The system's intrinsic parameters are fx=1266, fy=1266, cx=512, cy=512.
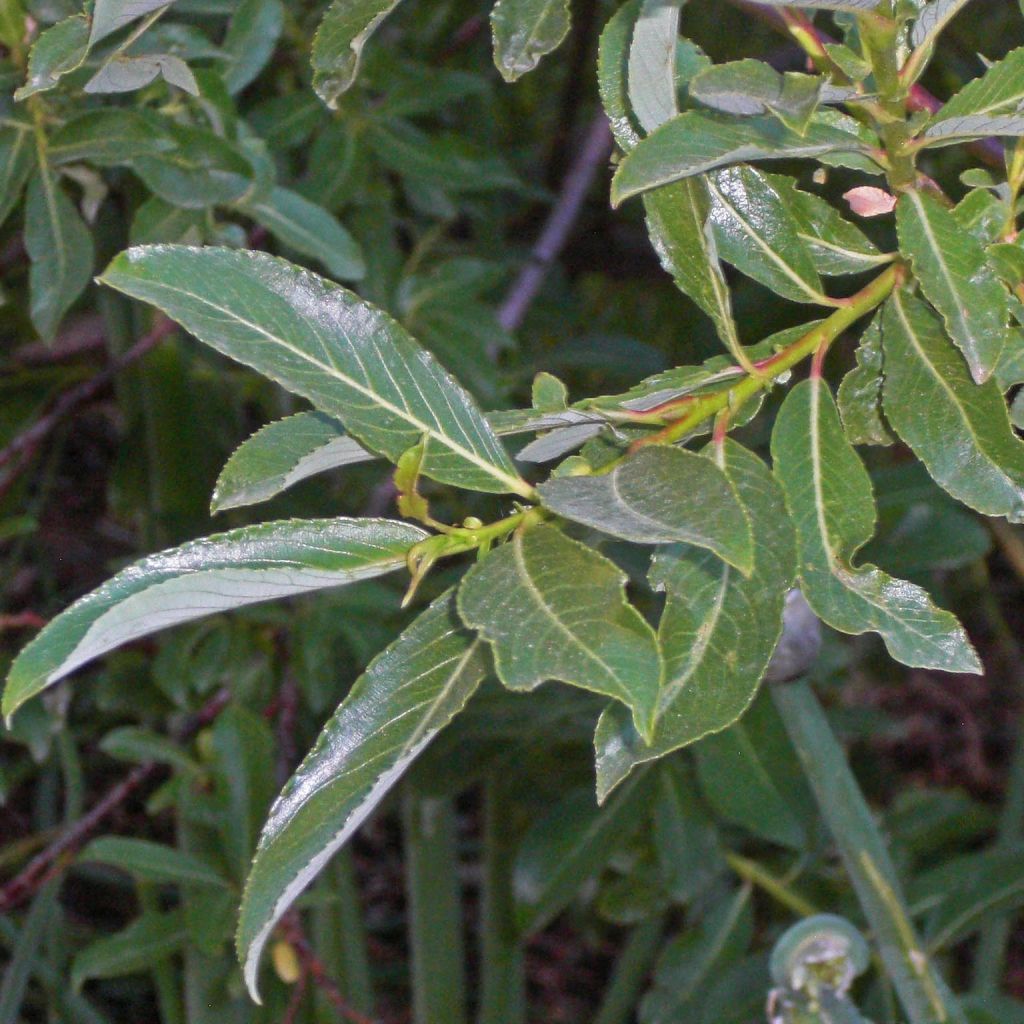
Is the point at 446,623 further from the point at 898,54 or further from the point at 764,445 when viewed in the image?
the point at 764,445

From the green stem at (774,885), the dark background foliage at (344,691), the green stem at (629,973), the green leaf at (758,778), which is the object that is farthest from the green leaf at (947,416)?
the green stem at (629,973)

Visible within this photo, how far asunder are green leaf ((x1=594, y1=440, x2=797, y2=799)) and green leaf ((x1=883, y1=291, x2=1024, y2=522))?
0.22 feet

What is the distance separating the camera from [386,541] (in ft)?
1.32

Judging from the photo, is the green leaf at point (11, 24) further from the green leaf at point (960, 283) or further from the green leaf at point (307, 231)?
the green leaf at point (960, 283)

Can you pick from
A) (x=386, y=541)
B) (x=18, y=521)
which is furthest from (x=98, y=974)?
(x=386, y=541)

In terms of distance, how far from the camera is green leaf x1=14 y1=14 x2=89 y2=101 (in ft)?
1.55

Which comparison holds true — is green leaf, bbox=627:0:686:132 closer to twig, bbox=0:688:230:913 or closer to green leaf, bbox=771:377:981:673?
green leaf, bbox=771:377:981:673

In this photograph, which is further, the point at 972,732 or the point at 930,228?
the point at 972,732

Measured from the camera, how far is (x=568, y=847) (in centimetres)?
101

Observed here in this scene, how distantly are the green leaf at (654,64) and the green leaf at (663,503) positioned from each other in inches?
5.0

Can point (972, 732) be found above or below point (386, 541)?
below

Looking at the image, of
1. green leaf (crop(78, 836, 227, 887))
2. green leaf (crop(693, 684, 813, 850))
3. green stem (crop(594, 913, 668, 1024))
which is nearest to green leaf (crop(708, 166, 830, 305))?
green leaf (crop(693, 684, 813, 850))

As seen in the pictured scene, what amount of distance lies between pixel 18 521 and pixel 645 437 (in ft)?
1.92

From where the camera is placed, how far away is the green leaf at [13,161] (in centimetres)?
65
